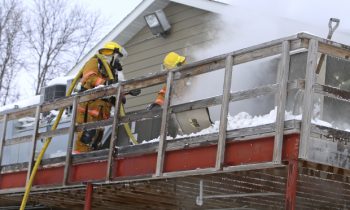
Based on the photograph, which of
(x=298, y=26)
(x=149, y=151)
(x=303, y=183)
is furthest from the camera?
(x=298, y=26)

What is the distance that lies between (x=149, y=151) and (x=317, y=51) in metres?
2.20

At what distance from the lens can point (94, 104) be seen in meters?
8.55

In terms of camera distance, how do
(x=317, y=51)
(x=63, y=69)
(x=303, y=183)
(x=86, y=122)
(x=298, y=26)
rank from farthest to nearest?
1. (x=63, y=69)
2. (x=298, y=26)
3. (x=86, y=122)
4. (x=303, y=183)
5. (x=317, y=51)

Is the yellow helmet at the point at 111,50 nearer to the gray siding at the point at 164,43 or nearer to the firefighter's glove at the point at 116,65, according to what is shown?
the firefighter's glove at the point at 116,65

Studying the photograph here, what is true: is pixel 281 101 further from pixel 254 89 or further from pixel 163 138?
pixel 163 138

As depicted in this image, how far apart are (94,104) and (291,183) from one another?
3532 millimetres

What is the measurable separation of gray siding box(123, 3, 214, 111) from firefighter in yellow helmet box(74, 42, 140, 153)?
2.24 m

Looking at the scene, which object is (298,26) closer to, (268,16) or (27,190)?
(268,16)

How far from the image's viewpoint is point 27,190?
8.63m

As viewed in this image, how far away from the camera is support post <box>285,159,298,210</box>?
5617 millimetres

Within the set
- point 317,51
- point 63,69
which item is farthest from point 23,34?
point 317,51

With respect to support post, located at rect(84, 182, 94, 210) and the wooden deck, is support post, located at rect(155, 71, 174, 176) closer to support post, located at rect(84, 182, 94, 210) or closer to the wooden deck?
the wooden deck

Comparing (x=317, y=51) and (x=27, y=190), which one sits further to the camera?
(x=27, y=190)

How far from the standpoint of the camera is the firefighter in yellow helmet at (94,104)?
8.55m
